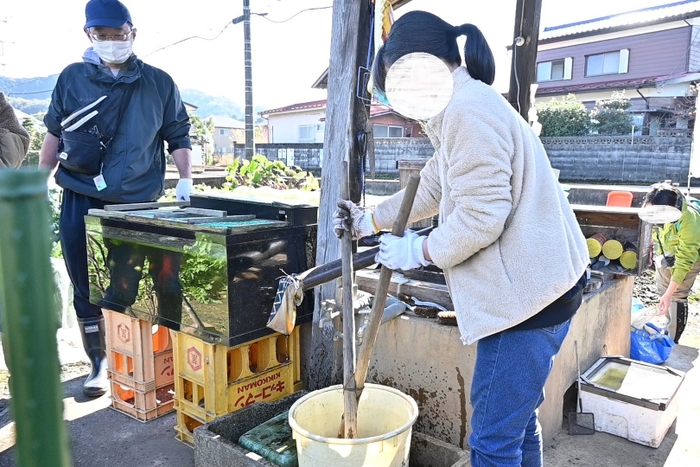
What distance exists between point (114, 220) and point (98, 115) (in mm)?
812

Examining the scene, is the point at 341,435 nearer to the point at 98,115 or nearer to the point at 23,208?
the point at 23,208

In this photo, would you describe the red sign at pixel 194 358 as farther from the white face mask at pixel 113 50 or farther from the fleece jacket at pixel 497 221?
the white face mask at pixel 113 50

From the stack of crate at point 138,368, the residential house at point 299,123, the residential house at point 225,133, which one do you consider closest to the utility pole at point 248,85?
the stack of crate at point 138,368

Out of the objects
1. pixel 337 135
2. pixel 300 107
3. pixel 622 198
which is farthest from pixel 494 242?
pixel 300 107

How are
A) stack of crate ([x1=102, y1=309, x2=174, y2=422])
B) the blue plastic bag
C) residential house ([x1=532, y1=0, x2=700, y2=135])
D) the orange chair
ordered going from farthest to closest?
1. residential house ([x1=532, y1=0, x2=700, y2=135])
2. the orange chair
3. the blue plastic bag
4. stack of crate ([x1=102, y1=309, x2=174, y2=422])

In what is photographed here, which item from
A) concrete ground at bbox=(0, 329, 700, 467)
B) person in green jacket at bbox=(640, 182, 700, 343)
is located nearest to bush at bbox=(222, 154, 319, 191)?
person in green jacket at bbox=(640, 182, 700, 343)

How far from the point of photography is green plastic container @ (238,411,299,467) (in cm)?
257

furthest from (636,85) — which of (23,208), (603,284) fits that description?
(23,208)

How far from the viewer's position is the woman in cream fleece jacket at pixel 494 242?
5.93 feet

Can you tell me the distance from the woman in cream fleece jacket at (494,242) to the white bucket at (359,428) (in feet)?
1.20

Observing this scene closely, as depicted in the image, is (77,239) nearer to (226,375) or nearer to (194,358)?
(194,358)

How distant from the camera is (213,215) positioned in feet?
11.3

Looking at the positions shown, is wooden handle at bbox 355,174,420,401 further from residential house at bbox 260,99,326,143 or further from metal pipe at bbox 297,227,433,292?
residential house at bbox 260,99,326,143

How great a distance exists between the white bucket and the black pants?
2161 millimetres
